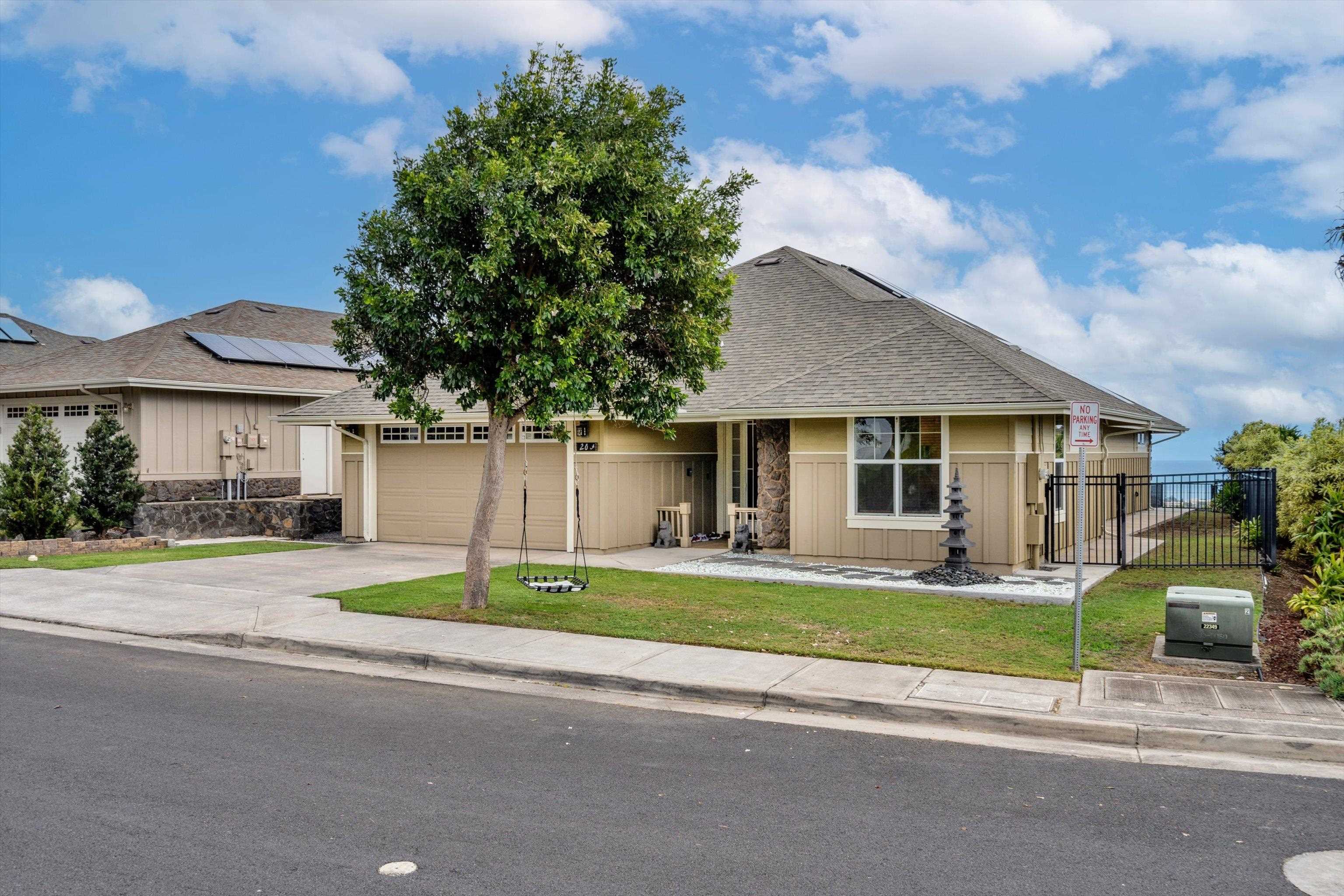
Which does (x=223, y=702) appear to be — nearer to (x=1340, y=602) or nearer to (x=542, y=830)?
(x=542, y=830)

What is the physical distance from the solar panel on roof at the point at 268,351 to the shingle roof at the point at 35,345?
5119 mm

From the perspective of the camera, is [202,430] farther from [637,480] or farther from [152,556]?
[637,480]

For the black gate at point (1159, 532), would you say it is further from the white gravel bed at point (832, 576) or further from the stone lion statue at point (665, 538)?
the stone lion statue at point (665, 538)

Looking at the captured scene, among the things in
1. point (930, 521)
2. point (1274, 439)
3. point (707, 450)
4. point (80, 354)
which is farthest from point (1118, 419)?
point (80, 354)

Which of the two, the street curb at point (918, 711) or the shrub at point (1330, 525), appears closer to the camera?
the street curb at point (918, 711)

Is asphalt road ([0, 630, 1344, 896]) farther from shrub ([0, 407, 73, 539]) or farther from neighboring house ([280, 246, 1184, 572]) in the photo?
shrub ([0, 407, 73, 539])

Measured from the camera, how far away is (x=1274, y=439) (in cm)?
2991

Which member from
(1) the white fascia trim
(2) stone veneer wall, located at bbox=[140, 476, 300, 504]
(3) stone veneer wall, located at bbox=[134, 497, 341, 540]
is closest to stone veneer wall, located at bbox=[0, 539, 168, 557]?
(3) stone veneer wall, located at bbox=[134, 497, 341, 540]

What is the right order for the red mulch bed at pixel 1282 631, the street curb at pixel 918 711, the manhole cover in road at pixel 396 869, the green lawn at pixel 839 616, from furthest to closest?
1. the green lawn at pixel 839 616
2. the red mulch bed at pixel 1282 631
3. the street curb at pixel 918 711
4. the manhole cover in road at pixel 396 869

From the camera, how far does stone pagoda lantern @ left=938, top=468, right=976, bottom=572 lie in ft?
48.8

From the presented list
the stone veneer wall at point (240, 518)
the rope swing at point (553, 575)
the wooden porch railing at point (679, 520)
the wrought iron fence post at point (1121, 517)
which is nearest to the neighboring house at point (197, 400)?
the stone veneer wall at point (240, 518)

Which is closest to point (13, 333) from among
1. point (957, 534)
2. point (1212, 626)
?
point (957, 534)

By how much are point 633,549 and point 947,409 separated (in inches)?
279

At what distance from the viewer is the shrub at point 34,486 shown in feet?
64.1
